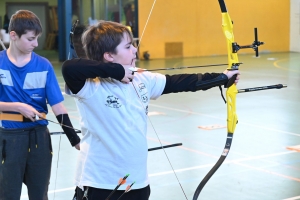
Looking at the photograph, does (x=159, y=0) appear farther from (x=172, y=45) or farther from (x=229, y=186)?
(x=229, y=186)

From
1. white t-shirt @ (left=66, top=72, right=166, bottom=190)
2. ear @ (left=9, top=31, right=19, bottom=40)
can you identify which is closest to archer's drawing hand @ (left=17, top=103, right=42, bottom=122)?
ear @ (left=9, top=31, right=19, bottom=40)

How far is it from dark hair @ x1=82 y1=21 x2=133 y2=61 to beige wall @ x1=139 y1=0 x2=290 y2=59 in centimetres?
1440

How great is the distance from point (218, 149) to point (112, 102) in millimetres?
3664

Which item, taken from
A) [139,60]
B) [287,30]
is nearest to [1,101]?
[139,60]

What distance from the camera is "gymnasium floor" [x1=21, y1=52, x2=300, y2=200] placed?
4.46 meters

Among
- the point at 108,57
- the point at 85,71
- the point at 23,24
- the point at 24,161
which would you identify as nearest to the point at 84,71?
the point at 85,71

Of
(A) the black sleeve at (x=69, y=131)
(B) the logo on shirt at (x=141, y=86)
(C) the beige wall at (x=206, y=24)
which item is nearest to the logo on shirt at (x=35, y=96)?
(A) the black sleeve at (x=69, y=131)

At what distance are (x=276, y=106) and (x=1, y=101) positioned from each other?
603 centimetres

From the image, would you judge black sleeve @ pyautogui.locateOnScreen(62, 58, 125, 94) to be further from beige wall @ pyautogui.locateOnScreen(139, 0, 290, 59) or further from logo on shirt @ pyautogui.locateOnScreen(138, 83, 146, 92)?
beige wall @ pyautogui.locateOnScreen(139, 0, 290, 59)

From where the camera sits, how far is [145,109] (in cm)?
231

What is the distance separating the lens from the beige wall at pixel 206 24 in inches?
669

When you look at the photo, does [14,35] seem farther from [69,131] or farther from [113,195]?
[113,195]

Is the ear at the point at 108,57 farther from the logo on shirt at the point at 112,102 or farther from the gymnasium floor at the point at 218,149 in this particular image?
the gymnasium floor at the point at 218,149

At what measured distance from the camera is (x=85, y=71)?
2.20 m
